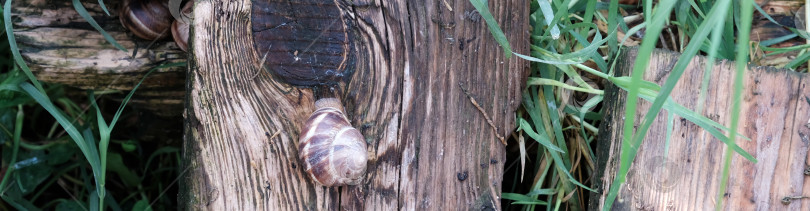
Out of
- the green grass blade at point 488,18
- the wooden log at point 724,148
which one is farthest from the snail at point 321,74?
the wooden log at point 724,148

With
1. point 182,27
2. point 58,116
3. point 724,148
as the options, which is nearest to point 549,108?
point 724,148

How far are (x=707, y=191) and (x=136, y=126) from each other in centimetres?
185

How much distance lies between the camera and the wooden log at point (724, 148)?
1.33 metres

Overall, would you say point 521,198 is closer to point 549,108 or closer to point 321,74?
point 549,108

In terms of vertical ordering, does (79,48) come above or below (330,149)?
above

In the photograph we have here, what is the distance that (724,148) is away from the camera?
1.34 m

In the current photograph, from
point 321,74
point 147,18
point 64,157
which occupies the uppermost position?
point 147,18

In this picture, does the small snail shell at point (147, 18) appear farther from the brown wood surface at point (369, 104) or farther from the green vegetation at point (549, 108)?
the brown wood surface at point (369, 104)

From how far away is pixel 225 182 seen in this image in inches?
48.8

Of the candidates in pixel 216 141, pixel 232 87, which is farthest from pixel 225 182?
pixel 232 87

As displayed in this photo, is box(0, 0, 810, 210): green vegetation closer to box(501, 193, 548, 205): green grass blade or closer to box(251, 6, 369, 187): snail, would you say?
box(501, 193, 548, 205): green grass blade

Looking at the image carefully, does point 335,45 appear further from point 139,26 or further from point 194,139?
point 139,26

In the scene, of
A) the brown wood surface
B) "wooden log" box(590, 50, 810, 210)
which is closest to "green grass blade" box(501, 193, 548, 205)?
the brown wood surface

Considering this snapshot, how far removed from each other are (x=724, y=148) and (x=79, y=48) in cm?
156
